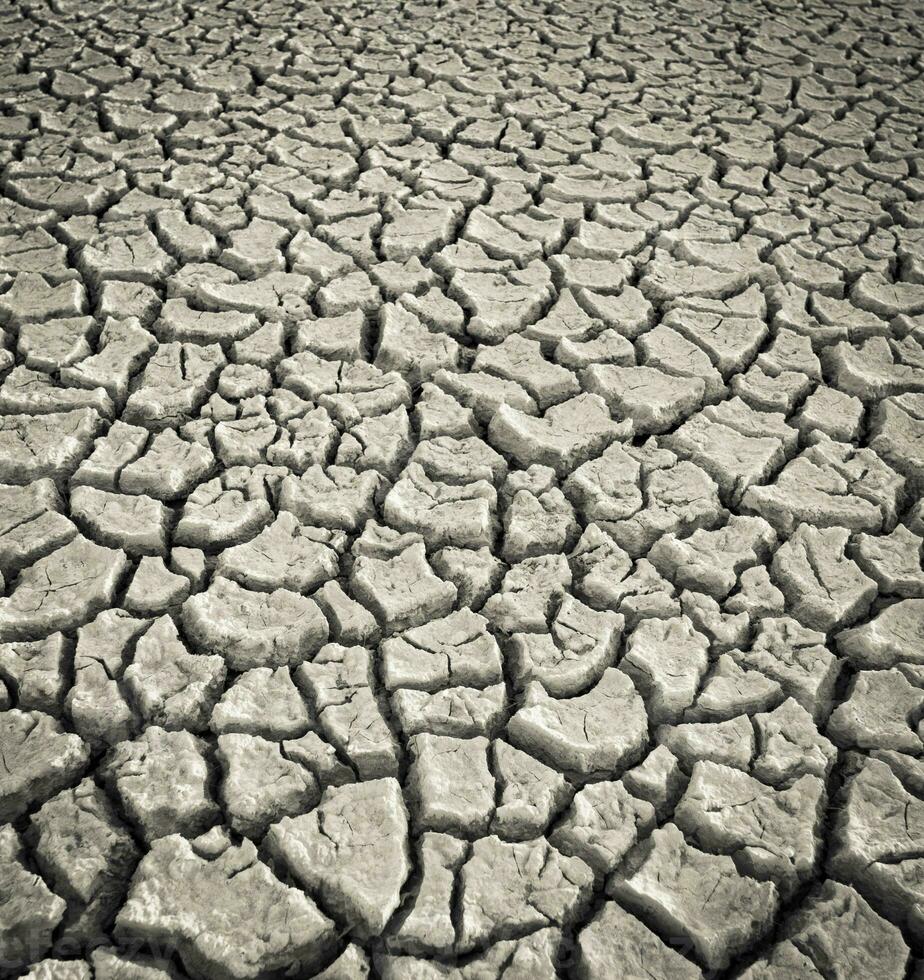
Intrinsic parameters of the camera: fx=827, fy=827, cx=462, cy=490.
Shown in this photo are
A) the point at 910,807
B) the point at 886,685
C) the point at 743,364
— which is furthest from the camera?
the point at 743,364

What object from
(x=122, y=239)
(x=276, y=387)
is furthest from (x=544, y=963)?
(x=122, y=239)

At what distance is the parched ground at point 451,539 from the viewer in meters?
1.10

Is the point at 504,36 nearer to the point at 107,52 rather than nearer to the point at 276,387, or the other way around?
the point at 107,52

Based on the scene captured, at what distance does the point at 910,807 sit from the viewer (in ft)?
4.00

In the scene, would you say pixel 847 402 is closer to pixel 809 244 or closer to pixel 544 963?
pixel 809 244

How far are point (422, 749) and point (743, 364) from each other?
130cm

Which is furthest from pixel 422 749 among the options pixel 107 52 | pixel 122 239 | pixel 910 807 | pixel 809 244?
pixel 107 52

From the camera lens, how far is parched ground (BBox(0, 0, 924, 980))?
1.10 meters

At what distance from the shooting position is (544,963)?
1047 mm

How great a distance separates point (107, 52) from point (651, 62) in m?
2.19

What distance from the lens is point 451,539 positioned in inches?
63.0

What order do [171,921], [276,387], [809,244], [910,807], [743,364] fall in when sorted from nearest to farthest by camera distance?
[171,921]
[910,807]
[276,387]
[743,364]
[809,244]

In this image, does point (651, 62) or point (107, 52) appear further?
point (651, 62)

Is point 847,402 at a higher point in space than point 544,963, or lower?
higher
